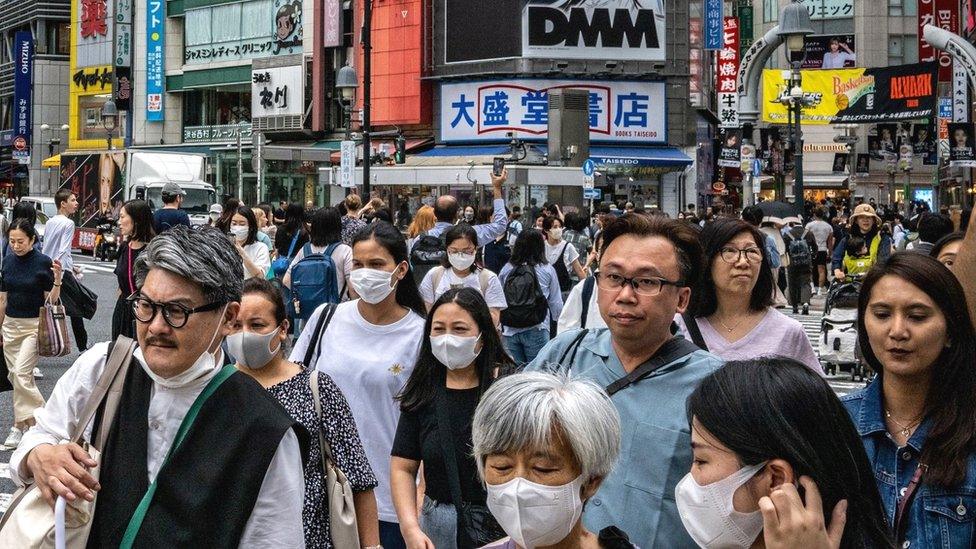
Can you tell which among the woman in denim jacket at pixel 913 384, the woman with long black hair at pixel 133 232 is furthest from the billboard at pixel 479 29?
the woman in denim jacket at pixel 913 384

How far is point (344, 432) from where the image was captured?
507 centimetres

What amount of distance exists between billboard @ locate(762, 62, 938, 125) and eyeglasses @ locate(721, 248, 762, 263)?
133 ft

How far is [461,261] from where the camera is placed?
11359mm

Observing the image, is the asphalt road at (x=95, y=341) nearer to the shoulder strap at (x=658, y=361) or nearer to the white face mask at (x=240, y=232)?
the white face mask at (x=240, y=232)

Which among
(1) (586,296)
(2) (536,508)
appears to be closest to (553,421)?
(2) (536,508)

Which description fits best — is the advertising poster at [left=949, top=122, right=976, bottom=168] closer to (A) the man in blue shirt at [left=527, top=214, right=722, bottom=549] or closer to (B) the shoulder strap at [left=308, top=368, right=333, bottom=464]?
(B) the shoulder strap at [left=308, top=368, right=333, bottom=464]

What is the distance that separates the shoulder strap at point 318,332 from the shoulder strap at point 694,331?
5.34ft

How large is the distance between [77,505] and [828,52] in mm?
72347

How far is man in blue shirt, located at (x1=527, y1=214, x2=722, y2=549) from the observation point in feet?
13.4

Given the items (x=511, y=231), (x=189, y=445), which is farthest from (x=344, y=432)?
(x=511, y=231)

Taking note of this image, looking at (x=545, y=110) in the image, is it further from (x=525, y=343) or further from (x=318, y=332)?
(x=318, y=332)

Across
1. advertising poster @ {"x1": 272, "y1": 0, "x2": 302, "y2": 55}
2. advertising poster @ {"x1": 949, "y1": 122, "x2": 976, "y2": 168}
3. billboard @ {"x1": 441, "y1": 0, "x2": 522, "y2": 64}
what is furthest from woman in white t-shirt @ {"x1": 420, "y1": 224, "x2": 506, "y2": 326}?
advertising poster @ {"x1": 272, "y1": 0, "x2": 302, "y2": 55}

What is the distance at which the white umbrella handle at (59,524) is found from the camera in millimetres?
3516

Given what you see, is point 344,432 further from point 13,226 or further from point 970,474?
point 13,226
